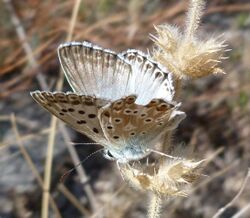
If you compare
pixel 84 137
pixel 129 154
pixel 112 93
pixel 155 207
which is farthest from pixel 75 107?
pixel 84 137

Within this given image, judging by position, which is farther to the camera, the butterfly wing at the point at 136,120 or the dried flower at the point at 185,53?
the dried flower at the point at 185,53

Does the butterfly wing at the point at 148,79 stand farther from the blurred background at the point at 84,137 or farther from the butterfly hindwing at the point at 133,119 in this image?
the blurred background at the point at 84,137

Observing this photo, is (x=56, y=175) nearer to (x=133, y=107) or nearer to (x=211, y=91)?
(x=211, y=91)

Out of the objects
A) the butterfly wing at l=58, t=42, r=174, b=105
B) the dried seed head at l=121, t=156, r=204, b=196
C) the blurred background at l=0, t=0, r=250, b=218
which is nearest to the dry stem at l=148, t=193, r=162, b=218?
the dried seed head at l=121, t=156, r=204, b=196

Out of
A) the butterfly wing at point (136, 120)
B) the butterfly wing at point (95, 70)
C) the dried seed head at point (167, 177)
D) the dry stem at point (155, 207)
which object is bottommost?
the dry stem at point (155, 207)

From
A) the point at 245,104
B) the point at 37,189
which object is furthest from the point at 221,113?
the point at 37,189

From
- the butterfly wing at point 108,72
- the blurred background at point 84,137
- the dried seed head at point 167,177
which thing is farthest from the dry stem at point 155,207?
the blurred background at point 84,137

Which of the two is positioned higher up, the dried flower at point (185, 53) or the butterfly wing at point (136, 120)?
the dried flower at point (185, 53)
